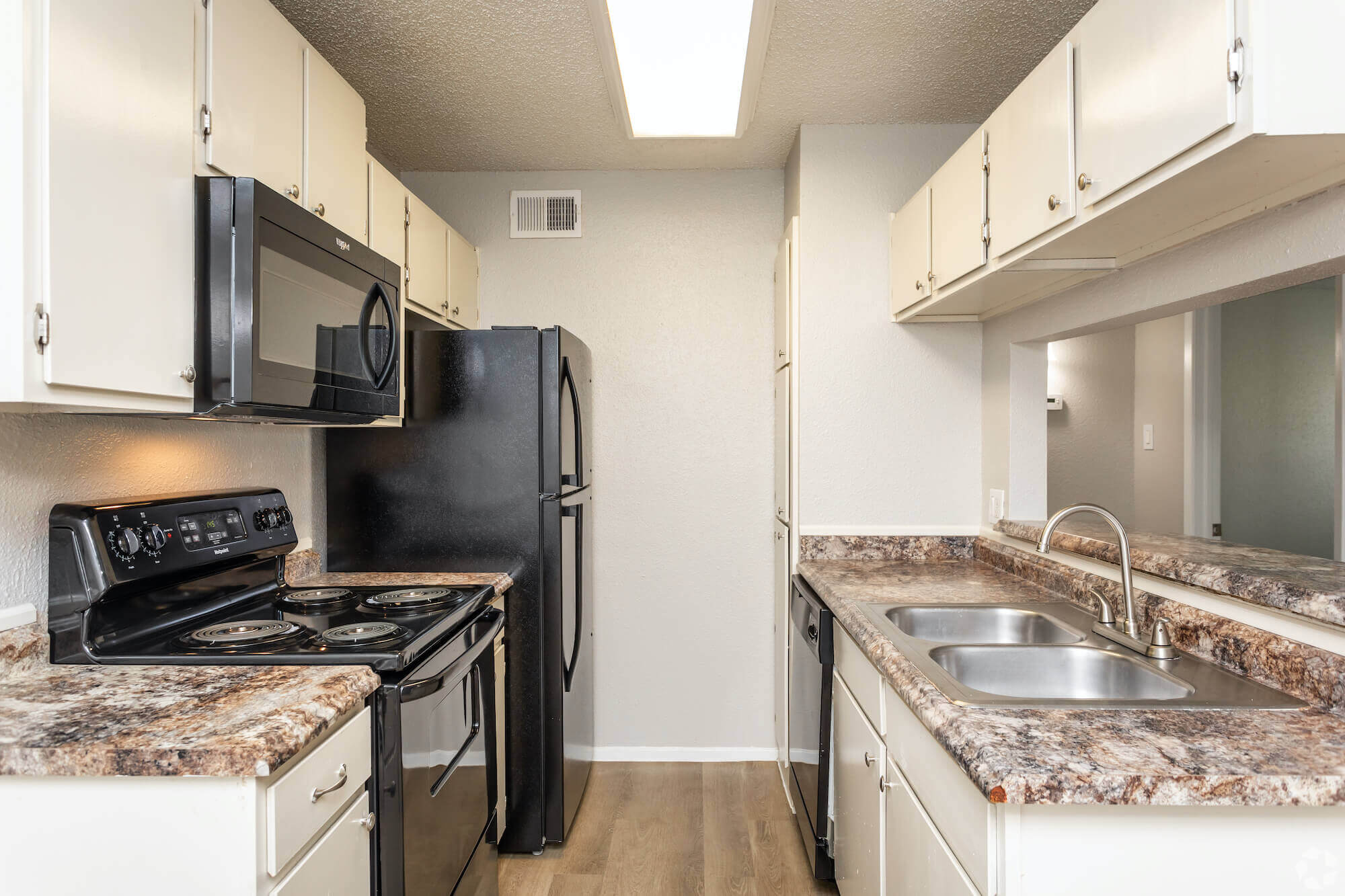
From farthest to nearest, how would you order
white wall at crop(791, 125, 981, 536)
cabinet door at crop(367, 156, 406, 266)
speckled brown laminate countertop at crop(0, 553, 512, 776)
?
white wall at crop(791, 125, 981, 536) → cabinet door at crop(367, 156, 406, 266) → speckled brown laminate countertop at crop(0, 553, 512, 776)

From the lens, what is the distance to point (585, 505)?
2998 millimetres

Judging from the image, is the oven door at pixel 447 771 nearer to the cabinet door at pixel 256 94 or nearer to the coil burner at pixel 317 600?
the coil burner at pixel 317 600

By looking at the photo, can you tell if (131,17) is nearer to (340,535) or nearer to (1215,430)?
(340,535)

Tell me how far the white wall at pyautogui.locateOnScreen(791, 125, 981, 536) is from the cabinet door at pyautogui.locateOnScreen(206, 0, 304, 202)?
5.55ft

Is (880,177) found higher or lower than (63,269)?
higher

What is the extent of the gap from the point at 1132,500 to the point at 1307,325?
→ 97 centimetres

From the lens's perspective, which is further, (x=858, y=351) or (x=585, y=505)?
(x=585, y=505)

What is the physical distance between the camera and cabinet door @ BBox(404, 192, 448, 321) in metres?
2.54

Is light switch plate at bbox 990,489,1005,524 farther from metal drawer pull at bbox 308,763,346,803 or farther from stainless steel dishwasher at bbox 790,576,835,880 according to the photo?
metal drawer pull at bbox 308,763,346,803

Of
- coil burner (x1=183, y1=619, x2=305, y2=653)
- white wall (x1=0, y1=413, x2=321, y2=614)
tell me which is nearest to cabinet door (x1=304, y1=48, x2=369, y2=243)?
white wall (x1=0, y1=413, x2=321, y2=614)

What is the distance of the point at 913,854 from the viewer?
1.39m

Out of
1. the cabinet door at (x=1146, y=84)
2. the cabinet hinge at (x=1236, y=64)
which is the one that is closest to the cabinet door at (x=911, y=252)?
the cabinet door at (x=1146, y=84)

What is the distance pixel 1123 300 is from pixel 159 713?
2.18m

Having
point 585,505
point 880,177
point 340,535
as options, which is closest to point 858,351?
point 880,177
